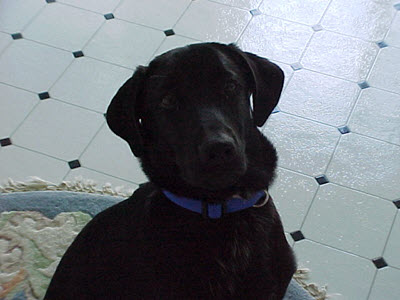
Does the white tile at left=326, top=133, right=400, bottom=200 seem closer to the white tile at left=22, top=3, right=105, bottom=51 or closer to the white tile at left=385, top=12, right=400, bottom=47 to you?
the white tile at left=385, top=12, right=400, bottom=47

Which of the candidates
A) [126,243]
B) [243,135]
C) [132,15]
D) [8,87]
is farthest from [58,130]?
[243,135]

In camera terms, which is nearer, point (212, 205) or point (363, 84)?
point (212, 205)

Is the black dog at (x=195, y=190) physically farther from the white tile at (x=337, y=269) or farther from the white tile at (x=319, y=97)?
the white tile at (x=319, y=97)

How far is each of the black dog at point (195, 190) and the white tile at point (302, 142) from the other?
42.8 inches

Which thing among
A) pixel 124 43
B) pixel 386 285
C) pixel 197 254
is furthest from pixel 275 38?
pixel 197 254

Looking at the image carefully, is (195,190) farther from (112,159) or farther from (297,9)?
(297,9)

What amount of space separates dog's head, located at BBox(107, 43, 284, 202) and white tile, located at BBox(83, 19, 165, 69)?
1.68m

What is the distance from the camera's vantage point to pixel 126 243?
1.58 meters

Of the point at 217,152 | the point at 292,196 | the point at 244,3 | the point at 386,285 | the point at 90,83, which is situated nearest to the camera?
the point at 217,152

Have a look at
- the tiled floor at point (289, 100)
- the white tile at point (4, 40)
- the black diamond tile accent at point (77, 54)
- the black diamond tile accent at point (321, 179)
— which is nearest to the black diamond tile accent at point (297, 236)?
the tiled floor at point (289, 100)

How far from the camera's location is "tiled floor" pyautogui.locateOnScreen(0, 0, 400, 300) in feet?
8.01

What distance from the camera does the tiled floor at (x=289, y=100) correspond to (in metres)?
2.44

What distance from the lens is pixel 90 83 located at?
120 inches

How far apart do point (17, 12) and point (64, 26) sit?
0.32 m
